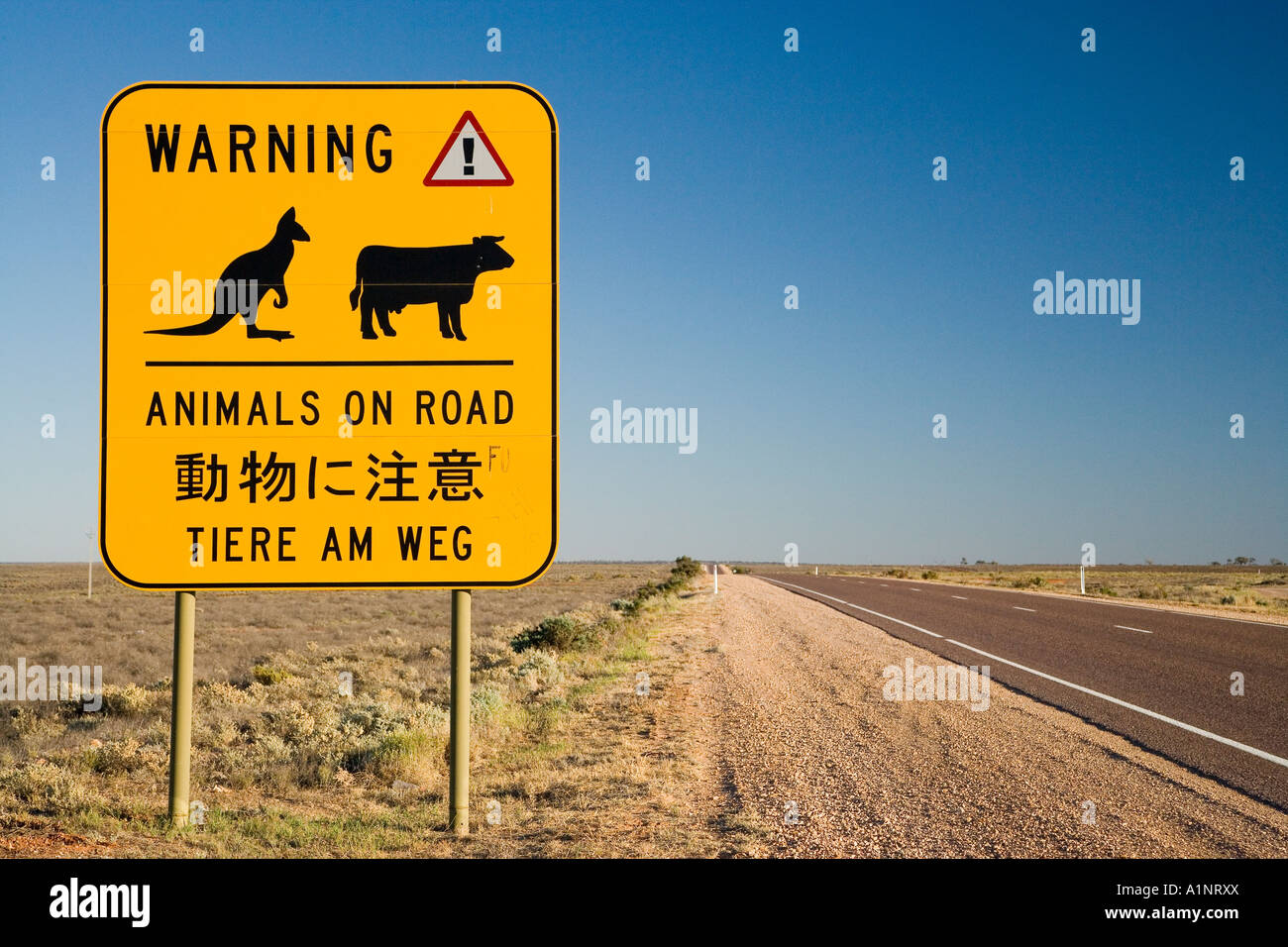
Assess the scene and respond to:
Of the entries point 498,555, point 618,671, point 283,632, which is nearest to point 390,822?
point 498,555

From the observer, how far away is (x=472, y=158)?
5.10m

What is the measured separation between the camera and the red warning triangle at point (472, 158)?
16.7ft

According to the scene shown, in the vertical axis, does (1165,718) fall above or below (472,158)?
below

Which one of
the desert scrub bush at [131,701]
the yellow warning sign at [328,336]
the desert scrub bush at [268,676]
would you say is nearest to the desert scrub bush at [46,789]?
the yellow warning sign at [328,336]

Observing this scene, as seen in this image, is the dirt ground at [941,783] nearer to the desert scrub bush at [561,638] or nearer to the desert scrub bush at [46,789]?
the desert scrub bush at [46,789]

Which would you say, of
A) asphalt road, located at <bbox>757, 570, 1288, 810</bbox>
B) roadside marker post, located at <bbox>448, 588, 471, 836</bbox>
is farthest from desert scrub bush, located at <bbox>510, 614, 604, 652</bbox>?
roadside marker post, located at <bbox>448, 588, 471, 836</bbox>

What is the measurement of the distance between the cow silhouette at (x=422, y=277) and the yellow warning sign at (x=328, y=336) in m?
0.01

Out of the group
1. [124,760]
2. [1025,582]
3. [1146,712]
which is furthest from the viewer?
[1025,582]

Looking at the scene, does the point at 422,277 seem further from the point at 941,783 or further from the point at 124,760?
the point at 941,783

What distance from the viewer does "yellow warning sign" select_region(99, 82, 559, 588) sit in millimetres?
4945

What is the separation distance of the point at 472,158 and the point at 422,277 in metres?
0.85

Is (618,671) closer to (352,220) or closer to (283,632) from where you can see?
(352,220)

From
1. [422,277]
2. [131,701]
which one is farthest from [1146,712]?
[131,701]

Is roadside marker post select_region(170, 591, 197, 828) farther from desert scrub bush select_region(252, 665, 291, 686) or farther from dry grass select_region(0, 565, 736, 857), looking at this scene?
desert scrub bush select_region(252, 665, 291, 686)
